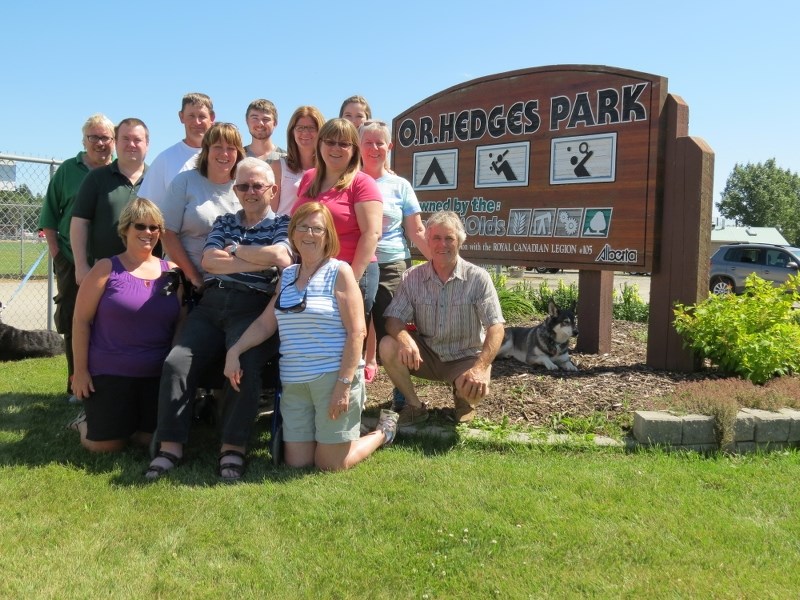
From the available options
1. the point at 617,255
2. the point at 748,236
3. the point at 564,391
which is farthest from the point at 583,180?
the point at 748,236

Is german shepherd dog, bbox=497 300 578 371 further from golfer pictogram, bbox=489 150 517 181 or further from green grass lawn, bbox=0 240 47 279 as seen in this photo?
green grass lawn, bbox=0 240 47 279

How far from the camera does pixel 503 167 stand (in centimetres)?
693

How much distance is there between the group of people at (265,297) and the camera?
3857mm

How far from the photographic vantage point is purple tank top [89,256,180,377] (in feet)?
13.6

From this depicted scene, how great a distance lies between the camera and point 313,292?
3.81 meters

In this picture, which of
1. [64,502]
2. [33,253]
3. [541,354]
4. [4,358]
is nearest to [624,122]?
[541,354]

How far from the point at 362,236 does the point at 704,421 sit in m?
2.44

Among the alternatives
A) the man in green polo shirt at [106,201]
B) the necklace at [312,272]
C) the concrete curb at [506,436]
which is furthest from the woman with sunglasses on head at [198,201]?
the concrete curb at [506,436]

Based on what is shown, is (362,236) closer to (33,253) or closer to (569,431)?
(569,431)

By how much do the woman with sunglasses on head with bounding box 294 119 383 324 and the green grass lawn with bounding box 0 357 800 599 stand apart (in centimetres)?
130

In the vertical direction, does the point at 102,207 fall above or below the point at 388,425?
above

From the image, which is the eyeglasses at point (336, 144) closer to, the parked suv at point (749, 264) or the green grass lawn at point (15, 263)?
the green grass lawn at point (15, 263)

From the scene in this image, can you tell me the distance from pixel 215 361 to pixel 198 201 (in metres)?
1.02

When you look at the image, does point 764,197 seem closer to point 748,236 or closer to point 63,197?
point 748,236
